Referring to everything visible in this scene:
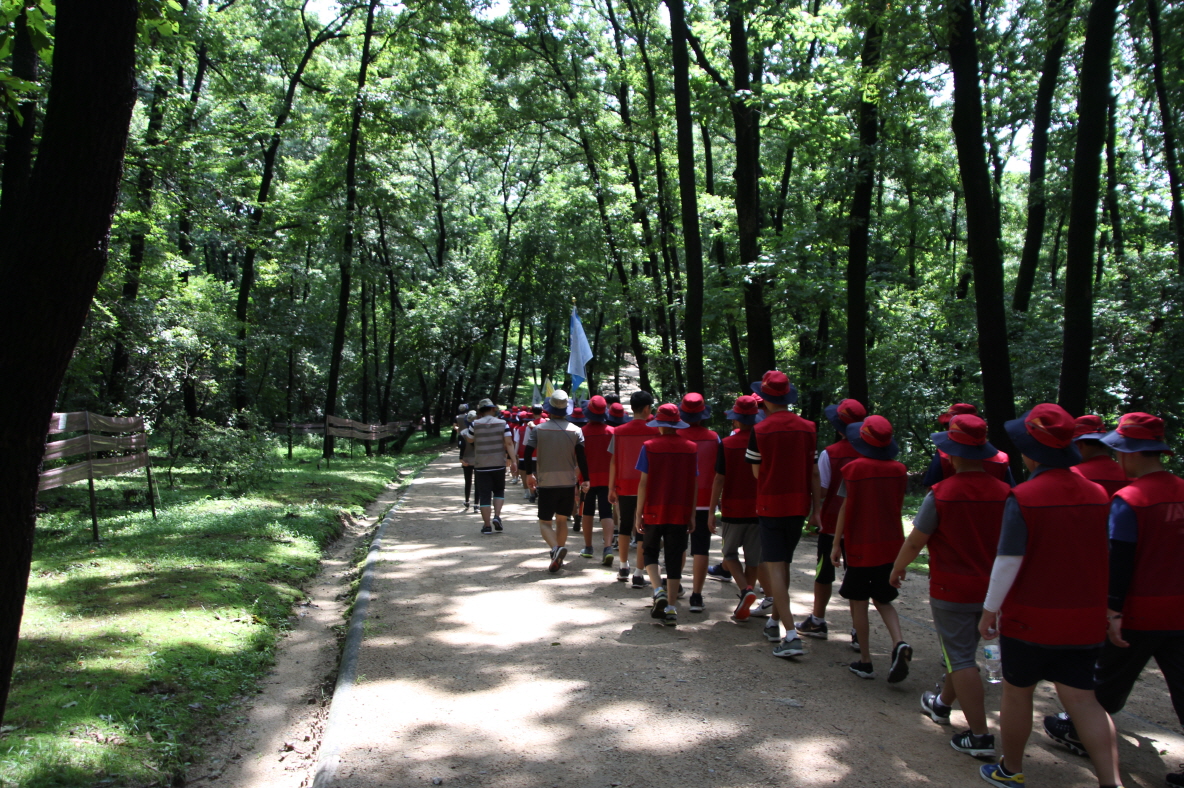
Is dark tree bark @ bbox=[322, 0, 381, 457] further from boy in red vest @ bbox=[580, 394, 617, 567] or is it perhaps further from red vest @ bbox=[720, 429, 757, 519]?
red vest @ bbox=[720, 429, 757, 519]

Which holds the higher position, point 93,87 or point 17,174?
point 17,174

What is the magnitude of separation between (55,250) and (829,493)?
572cm

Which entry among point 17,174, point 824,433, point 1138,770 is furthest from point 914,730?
point 824,433

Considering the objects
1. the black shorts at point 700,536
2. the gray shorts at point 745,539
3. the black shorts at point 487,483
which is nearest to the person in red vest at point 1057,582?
the gray shorts at point 745,539

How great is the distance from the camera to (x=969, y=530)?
4781 mm

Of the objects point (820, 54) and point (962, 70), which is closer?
point (962, 70)

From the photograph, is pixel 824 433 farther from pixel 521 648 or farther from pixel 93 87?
pixel 93 87

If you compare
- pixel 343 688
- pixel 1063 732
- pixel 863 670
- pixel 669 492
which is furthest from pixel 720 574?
pixel 343 688

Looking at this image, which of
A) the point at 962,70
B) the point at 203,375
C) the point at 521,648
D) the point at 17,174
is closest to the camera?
the point at 521,648

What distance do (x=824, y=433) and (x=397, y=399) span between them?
112 feet

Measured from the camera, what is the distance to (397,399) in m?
51.1

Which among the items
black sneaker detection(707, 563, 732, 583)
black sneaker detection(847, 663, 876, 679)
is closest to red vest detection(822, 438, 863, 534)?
black sneaker detection(847, 663, 876, 679)

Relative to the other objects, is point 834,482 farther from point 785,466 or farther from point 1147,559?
point 1147,559

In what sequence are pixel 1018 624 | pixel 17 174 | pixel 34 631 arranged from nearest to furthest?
pixel 1018 624
pixel 34 631
pixel 17 174
